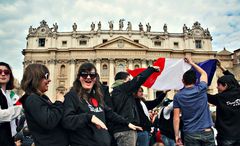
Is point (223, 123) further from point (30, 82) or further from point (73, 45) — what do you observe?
point (73, 45)

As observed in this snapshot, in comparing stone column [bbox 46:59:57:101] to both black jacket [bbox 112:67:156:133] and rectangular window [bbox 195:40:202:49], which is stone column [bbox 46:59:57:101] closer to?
rectangular window [bbox 195:40:202:49]

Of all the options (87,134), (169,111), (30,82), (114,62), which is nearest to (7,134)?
(30,82)

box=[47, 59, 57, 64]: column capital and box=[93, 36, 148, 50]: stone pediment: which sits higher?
box=[93, 36, 148, 50]: stone pediment

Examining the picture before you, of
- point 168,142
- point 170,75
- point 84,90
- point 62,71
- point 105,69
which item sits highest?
point 105,69

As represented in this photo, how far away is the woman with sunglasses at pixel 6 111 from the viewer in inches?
105

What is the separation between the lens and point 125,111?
3713mm

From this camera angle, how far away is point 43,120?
2.28 meters

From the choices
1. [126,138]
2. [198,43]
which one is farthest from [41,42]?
[126,138]

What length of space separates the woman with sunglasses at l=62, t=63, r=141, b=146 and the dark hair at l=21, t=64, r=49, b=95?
0.38 meters

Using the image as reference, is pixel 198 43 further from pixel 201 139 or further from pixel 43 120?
pixel 43 120

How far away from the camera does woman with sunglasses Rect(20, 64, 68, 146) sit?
2318 millimetres

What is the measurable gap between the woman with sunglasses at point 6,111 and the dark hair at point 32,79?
40cm

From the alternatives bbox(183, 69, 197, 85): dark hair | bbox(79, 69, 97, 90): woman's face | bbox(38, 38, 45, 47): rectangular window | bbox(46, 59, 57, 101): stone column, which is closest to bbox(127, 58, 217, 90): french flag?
bbox(183, 69, 197, 85): dark hair

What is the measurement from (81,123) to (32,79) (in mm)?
791
